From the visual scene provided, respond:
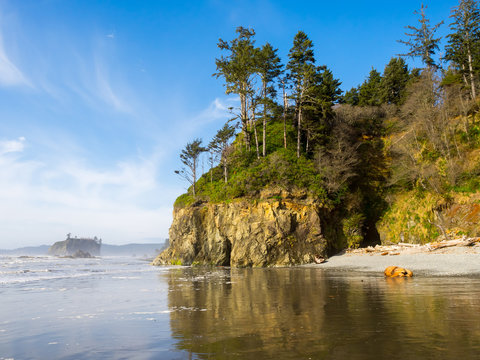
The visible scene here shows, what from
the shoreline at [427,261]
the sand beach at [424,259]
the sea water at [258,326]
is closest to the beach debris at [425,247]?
the sand beach at [424,259]

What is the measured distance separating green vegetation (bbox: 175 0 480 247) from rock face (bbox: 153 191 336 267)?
169 cm

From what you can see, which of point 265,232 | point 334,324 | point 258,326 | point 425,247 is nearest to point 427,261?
point 425,247

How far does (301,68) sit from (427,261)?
28.4m

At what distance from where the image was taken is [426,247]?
2262cm

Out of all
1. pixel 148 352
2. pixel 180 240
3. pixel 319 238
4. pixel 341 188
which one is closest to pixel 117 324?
pixel 148 352

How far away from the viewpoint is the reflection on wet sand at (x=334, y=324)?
4.44 meters

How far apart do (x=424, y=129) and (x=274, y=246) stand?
2253 cm

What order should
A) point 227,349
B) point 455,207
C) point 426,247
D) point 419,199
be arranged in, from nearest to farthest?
point 227,349
point 426,247
point 455,207
point 419,199

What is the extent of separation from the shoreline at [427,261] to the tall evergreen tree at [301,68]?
18403 millimetres

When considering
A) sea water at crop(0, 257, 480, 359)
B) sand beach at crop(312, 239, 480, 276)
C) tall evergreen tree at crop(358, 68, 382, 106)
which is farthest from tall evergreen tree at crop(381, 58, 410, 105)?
sea water at crop(0, 257, 480, 359)

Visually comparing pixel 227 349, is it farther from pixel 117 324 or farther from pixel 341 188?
pixel 341 188

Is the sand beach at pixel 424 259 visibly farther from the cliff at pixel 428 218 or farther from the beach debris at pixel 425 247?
the cliff at pixel 428 218

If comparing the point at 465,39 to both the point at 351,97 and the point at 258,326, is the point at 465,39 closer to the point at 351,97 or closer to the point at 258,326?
the point at 351,97

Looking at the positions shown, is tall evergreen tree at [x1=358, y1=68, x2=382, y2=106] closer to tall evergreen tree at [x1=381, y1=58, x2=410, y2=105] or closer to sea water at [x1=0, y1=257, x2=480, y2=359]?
tall evergreen tree at [x1=381, y1=58, x2=410, y2=105]
